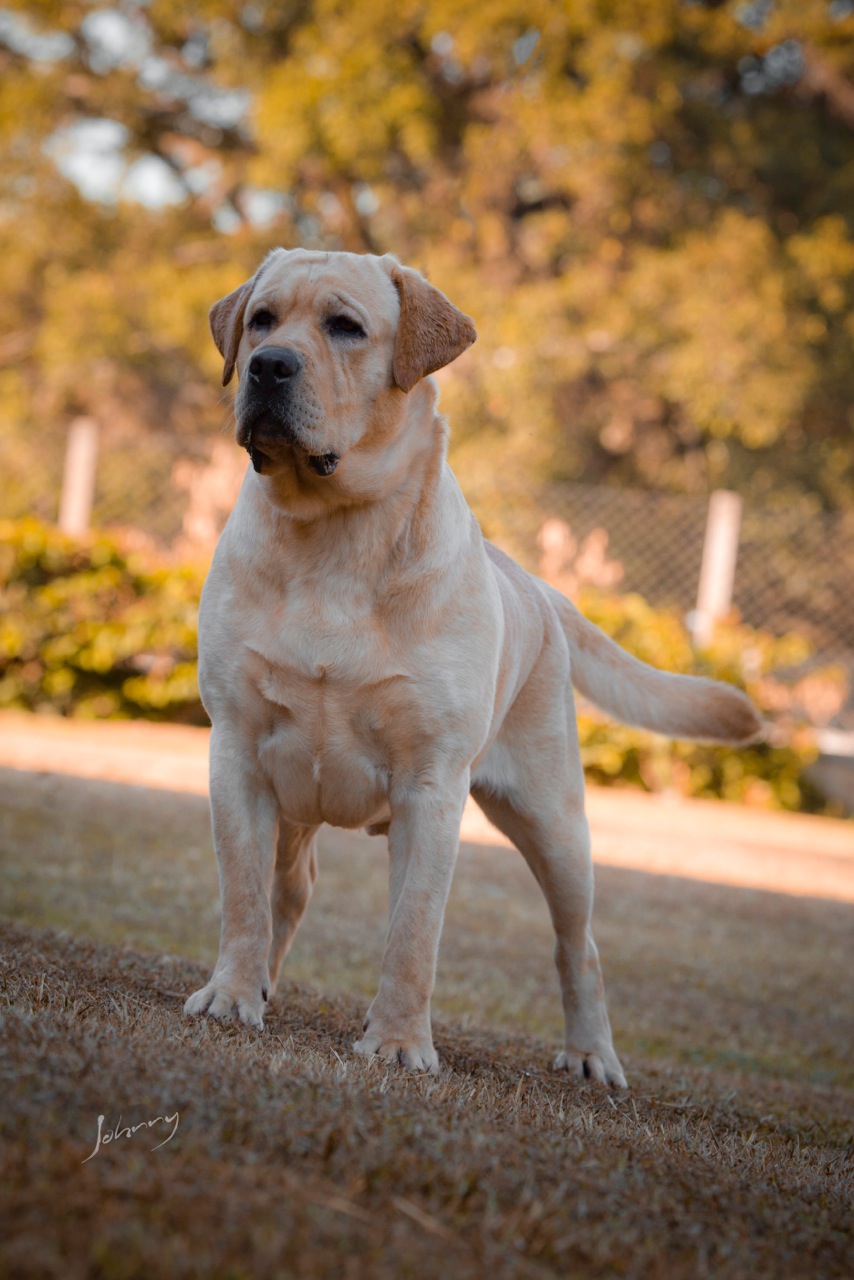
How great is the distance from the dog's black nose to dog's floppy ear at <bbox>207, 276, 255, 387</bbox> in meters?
0.40

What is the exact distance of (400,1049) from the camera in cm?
277

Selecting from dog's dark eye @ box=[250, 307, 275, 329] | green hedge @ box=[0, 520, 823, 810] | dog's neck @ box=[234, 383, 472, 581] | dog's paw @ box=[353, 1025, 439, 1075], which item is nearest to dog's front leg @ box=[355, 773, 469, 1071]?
dog's paw @ box=[353, 1025, 439, 1075]

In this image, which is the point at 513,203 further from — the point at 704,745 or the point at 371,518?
the point at 371,518

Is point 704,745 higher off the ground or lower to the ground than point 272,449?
lower

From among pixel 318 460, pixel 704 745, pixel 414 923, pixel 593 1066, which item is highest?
pixel 318 460

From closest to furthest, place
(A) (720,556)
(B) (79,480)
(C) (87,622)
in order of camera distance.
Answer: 1. (C) (87,622)
2. (B) (79,480)
3. (A) (720,556)

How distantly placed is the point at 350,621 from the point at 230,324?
0.96 meters

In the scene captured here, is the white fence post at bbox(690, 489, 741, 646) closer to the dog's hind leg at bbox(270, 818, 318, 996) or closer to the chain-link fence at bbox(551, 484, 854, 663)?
the chain-link fence at bbox(551, 484, 854, 663)

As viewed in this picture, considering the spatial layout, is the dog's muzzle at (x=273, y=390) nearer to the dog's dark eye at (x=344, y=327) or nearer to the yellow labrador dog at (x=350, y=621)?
the yellow labrador dog at (x=350, y=621)

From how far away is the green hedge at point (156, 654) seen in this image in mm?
9766

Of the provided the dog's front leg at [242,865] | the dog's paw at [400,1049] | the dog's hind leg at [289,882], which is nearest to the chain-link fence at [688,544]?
the dog's hind leg at [289,882]

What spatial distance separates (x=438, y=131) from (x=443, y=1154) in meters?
16.7

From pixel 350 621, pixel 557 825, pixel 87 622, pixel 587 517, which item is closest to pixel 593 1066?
pixel 557 825

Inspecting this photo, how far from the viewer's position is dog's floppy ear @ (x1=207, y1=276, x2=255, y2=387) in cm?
334
